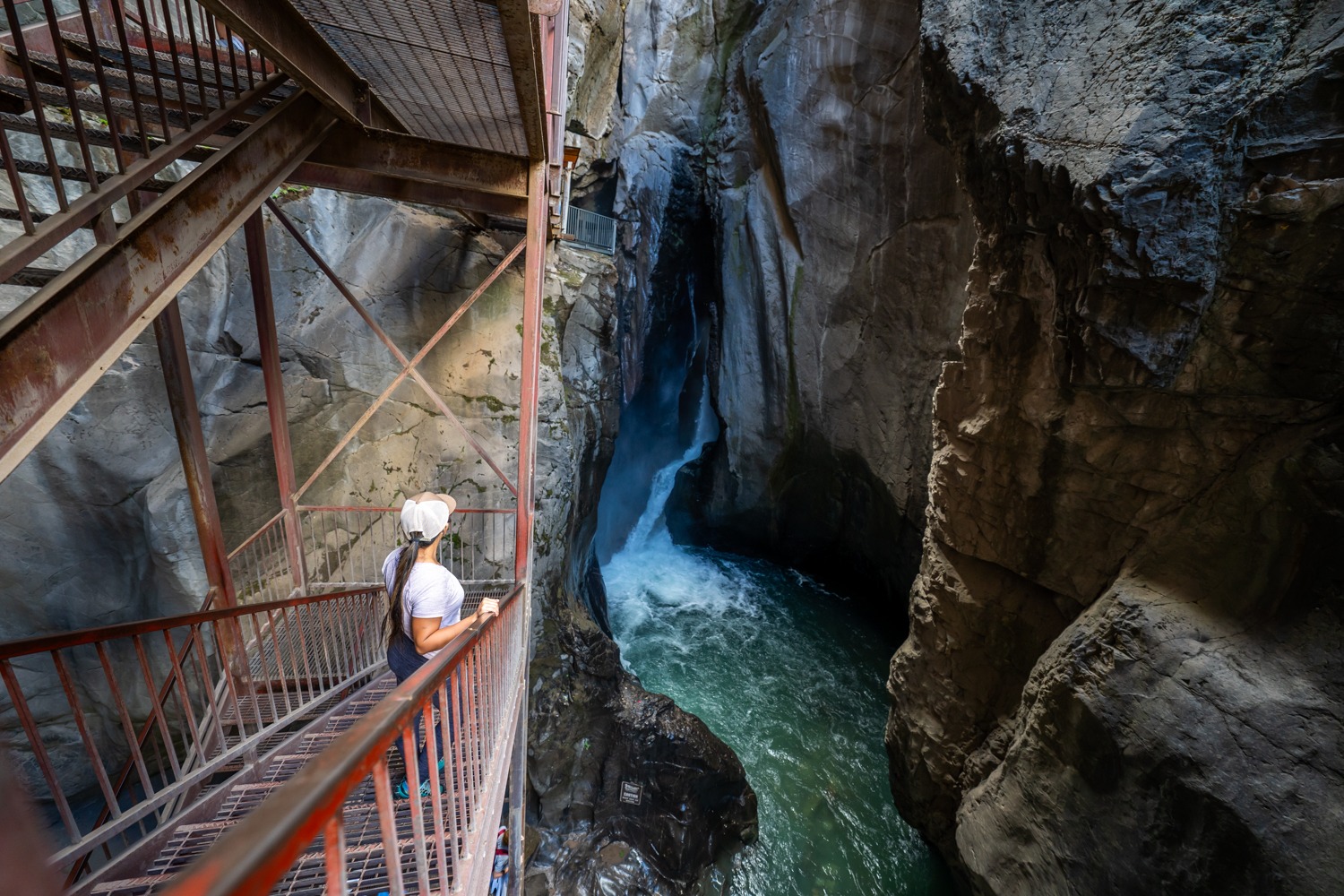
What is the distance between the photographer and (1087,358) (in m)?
3.52

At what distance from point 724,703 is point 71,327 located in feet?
28.1

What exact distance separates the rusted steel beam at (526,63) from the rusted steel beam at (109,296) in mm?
1340

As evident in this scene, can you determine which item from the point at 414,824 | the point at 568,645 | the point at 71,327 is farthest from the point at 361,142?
the point at 568,645

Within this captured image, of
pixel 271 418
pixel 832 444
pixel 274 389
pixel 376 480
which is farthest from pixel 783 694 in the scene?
pixel 274 389

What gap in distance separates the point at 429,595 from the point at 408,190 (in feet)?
12.2

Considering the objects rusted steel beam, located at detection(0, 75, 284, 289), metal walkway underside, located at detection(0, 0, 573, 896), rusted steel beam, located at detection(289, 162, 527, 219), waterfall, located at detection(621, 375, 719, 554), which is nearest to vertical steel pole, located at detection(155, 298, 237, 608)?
metal walkway underside, located at detection(0, 0, 573, 896)

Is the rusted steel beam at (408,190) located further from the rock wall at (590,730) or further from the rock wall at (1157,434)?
the rock wall at (1157,434)

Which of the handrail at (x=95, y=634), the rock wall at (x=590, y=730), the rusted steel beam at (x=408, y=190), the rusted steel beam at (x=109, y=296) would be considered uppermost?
the rusted steel beam at (x=408, y=190)

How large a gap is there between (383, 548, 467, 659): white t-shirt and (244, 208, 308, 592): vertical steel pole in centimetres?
349

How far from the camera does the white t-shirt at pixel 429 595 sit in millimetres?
2643

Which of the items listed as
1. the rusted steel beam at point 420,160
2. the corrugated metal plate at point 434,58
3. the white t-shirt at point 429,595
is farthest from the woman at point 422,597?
the rusted steel beam at point 420,160

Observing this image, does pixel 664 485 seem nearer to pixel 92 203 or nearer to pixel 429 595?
pixel 429 595

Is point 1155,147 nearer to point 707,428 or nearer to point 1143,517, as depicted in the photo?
point 1143,517

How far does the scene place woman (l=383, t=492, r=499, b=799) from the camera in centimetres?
263
